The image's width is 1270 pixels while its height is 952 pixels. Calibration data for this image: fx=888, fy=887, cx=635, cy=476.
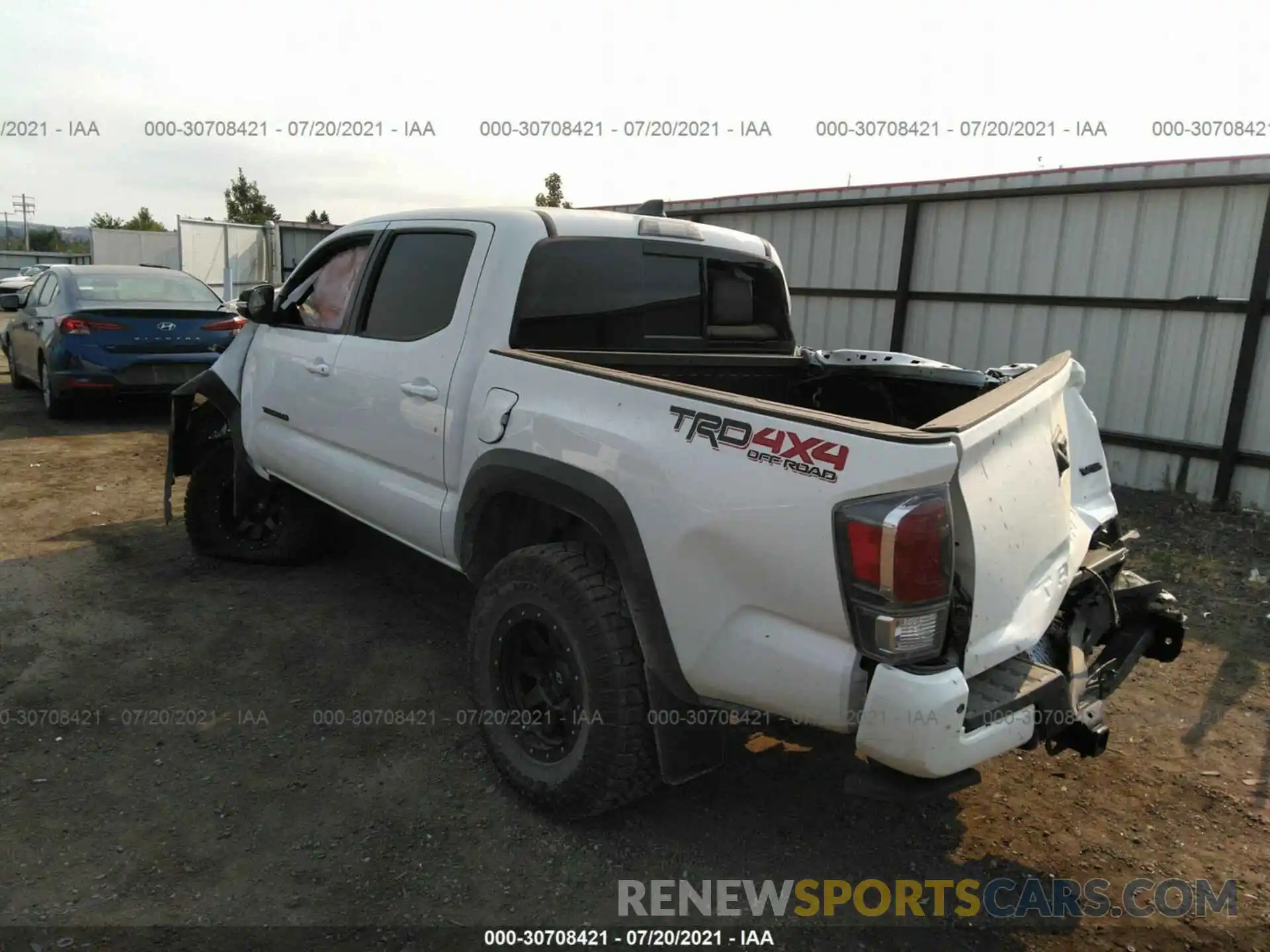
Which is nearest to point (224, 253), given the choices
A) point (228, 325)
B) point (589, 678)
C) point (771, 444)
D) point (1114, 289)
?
point (228, 325)

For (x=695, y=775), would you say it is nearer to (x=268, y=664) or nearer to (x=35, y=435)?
(x=268, y=664)

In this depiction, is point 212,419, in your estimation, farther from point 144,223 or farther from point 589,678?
point 144,223

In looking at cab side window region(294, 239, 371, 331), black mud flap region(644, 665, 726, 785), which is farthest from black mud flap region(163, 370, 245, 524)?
black mud flap region(644, 665, 726, 785)

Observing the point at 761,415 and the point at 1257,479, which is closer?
the point at 761,415

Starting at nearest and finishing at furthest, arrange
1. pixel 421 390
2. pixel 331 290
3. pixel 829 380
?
pixel 421 390
pixel 829 380
pixel 331 290

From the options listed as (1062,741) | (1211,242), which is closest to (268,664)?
(1062,741)

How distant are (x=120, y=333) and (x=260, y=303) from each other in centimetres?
543

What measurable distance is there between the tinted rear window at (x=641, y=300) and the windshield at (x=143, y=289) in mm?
7560

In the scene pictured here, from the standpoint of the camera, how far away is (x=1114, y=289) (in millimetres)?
7406

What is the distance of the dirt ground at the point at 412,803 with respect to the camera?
2543 millimetres

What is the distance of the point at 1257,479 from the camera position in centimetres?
676

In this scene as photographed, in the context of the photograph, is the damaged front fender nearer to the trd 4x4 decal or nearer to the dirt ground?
the dirt ground

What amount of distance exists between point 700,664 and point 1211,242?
6569 mm

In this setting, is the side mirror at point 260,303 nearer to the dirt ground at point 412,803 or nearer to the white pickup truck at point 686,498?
the white pickup truck at point 686,498
